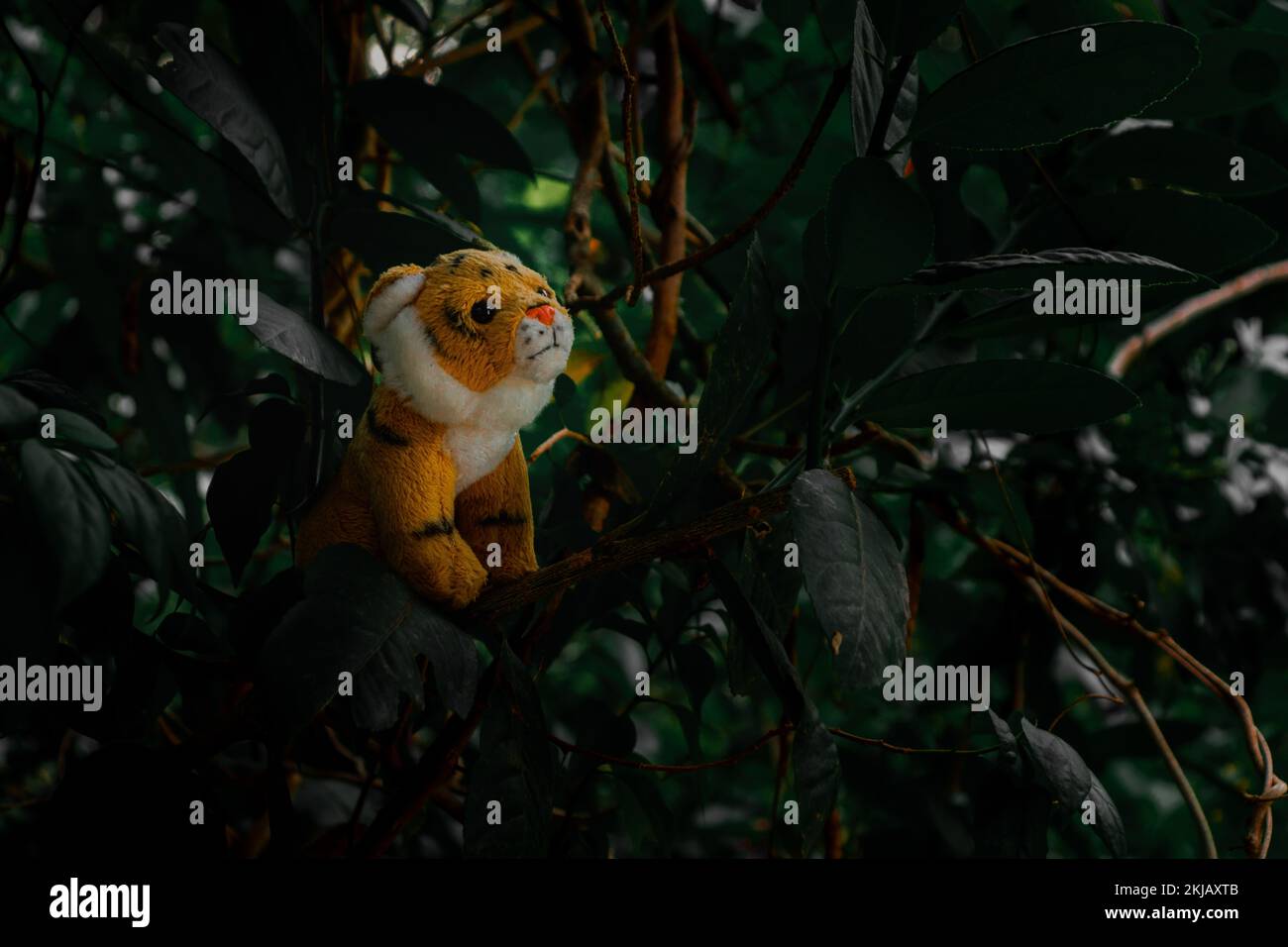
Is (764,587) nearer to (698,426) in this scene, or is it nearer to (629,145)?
(698,426)

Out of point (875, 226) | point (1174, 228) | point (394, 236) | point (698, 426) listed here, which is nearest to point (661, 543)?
point (698, 426)

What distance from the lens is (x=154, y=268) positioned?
95cm

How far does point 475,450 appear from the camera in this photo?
21.9 inches

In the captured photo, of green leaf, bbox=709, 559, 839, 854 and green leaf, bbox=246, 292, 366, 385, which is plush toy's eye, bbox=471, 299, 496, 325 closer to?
green leaf, bbox=246, 292, 366, 385

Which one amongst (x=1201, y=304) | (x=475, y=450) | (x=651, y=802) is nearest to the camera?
(x=475, y=450)

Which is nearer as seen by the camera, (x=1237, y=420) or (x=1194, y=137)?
(x=1194, y=137)

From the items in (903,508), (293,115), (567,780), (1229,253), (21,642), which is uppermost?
(293,115)

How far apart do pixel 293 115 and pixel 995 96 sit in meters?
0.43

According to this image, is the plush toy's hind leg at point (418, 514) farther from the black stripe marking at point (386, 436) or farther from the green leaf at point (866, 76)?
the green leaf at point (866, 76)

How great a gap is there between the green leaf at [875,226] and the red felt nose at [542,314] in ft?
0.47

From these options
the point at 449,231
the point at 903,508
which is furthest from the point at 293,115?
the point at 903,508

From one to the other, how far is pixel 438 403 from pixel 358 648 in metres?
0.13

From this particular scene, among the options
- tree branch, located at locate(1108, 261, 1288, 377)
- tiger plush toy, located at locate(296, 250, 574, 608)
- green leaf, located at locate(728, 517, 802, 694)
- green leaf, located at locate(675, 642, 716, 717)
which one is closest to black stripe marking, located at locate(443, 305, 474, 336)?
tiger plush toy, located at locate(296, 250, 574, 608)

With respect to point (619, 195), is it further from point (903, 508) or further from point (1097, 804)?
point (1097, 804)
